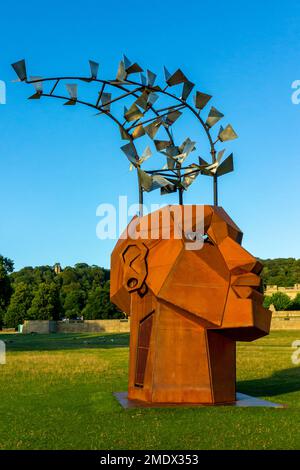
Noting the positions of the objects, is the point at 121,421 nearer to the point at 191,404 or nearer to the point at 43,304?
the point at 191,404

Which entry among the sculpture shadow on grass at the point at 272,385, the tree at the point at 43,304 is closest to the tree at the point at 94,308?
the tree at the point at 43,304

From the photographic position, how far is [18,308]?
7906 cm

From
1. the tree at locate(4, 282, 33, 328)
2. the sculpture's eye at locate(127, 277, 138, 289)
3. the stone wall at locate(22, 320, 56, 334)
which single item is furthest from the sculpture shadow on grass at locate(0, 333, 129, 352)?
the tree at locate(4, 282, 33, 328)

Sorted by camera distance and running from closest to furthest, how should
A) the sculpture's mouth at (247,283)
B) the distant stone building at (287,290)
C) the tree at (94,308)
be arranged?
1. the sculpture's mouth at (247,283)
2. the tree at (94,308)
3. the distant stone building at (287,290)

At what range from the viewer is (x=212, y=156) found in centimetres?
1442

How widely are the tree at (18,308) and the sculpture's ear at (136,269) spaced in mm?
68470

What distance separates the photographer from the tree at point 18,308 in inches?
3110

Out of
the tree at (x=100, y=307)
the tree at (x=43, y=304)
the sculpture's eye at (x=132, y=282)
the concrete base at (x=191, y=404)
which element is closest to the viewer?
the concrete base at (x=191, y=404)

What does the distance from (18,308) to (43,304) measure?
12.5 ft

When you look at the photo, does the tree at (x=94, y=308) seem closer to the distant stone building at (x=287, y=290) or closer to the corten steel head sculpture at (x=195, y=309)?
the distant stone building at (x=287, y=290)

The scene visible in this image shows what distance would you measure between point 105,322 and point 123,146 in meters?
56.8

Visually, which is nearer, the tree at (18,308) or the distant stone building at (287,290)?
the tree at (18,308)

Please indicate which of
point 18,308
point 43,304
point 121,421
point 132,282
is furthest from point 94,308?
point 121,421
